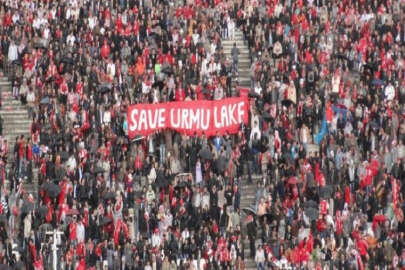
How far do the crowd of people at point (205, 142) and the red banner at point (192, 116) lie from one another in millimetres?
395

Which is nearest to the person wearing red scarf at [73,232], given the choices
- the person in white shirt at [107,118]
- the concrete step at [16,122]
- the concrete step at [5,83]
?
the person in white shirt at [107,118]

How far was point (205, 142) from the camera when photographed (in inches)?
2381

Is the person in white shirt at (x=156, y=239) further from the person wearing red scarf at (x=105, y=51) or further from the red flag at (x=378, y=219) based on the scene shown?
the person wearing red scarf at (x=105, y=51)

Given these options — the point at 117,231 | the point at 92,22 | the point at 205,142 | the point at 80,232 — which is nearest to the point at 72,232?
the point at 80,232

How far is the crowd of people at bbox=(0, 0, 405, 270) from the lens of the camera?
183ft

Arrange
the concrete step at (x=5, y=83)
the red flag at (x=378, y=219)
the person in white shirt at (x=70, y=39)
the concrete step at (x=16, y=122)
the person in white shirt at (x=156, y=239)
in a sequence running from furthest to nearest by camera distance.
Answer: the person in white shirt at (x=70, y=39) → the concrete step at (x=5, y=83) → the concrete step at (x=16, y=122) → the red flag at (x=378, y=219) → the person in white shirt at (x=156, y=239)

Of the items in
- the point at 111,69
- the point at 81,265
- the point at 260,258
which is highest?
the point at 111,69

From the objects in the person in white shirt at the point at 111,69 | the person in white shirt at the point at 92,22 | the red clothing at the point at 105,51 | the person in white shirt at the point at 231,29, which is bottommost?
the person in white shirt at the point at 111,69

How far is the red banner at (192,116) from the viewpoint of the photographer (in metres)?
61.4

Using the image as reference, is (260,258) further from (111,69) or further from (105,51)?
(105,51)

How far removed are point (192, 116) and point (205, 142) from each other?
167cm

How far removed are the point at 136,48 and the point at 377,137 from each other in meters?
10.1

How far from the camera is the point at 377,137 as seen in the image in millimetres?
61219

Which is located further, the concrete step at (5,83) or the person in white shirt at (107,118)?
the concrete step at (5,83)
